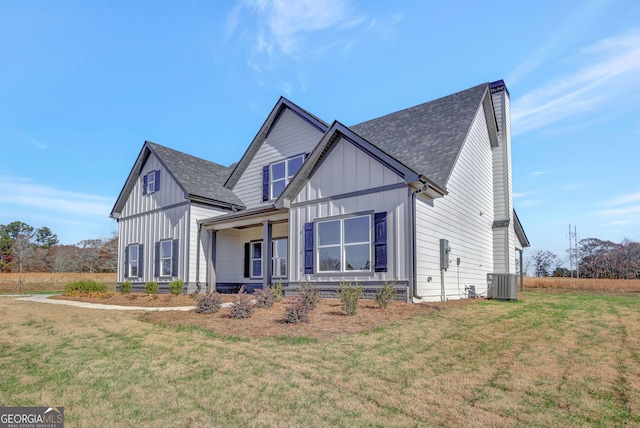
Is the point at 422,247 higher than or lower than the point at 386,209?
lower

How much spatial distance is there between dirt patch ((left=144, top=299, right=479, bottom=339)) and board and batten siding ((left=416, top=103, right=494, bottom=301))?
→ 6.46ft

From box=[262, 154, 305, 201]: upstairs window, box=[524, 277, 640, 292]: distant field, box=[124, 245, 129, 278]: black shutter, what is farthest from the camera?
box=[524, 277, 640, 292]: distant field

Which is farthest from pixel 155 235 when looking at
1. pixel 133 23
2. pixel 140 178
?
pixel 133 23

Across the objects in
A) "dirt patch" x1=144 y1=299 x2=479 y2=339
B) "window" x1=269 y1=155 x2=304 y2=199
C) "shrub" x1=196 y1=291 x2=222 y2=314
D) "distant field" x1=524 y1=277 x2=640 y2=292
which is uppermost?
"window" x1=269 y1=155 x2=304 y2=199

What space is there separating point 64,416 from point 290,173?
14508mm

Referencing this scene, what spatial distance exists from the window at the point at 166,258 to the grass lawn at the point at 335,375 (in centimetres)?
1051

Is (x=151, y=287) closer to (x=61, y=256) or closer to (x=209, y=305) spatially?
(x=209, y=305)

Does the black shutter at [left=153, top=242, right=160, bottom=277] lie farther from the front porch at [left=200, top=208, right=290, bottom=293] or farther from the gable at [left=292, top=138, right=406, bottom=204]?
the gable at [left=292, top=138, right=406, bottom=204]

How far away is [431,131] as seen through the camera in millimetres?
16797

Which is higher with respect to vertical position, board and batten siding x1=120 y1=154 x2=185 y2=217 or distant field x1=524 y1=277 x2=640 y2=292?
board and batten siding x1=120 y1=154 x2=185 y2=217

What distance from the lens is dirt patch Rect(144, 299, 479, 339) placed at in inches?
322

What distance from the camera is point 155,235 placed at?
68.2 feet

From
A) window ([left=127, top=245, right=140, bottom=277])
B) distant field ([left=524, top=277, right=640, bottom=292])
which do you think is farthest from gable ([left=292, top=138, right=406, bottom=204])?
distant field ([left=524, top=277, right=640, bottom=292])

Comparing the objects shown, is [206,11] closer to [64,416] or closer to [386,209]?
[386,209]
